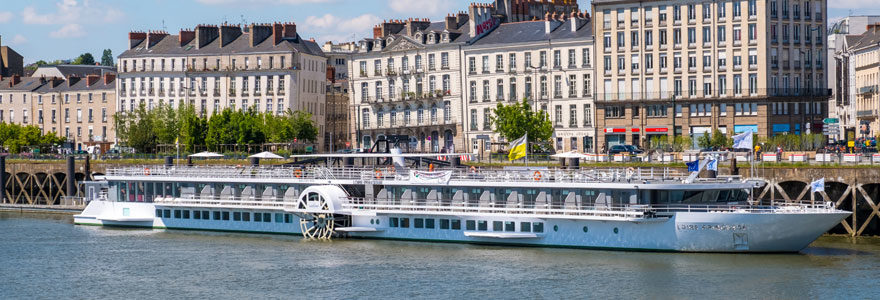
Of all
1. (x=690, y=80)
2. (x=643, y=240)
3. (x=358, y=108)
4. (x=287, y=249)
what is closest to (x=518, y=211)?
(x=643, y=240)

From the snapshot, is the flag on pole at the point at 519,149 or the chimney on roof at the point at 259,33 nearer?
the flag on pole at the point at 519,149

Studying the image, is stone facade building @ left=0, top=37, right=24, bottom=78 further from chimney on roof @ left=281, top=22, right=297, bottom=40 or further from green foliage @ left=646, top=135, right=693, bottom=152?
green foliage @ left=646, top=135, right=693, bottom=152

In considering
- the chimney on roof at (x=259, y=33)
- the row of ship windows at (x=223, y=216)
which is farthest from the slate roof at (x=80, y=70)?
the row of ship windows at (x=223, y=216)

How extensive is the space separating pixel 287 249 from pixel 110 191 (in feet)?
53.1

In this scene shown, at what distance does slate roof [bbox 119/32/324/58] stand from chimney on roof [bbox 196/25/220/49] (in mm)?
300

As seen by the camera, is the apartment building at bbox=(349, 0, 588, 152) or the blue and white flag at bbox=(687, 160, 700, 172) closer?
the blue and white flag at bbox=(687, 160, 700, 172)

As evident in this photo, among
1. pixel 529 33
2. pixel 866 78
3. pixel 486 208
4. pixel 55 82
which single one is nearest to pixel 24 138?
pixel 55 82

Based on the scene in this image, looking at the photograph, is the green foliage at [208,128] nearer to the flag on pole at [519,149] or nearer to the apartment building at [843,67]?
the apartment building at [843,67]

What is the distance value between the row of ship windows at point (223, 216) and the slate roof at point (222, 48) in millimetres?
46526

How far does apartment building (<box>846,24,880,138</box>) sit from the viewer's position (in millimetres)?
104000

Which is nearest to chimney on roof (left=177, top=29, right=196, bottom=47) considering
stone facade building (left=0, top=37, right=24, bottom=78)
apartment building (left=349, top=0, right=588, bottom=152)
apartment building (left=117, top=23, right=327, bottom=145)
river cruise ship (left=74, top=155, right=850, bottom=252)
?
apartment building (left=117, top=23, right=327, bottom=145)

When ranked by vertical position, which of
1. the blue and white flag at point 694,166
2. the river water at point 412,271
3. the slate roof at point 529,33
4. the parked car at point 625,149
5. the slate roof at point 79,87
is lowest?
the river water at point 412,271

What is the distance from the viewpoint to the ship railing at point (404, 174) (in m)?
56.1

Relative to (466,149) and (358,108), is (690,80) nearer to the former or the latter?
(466,149)
